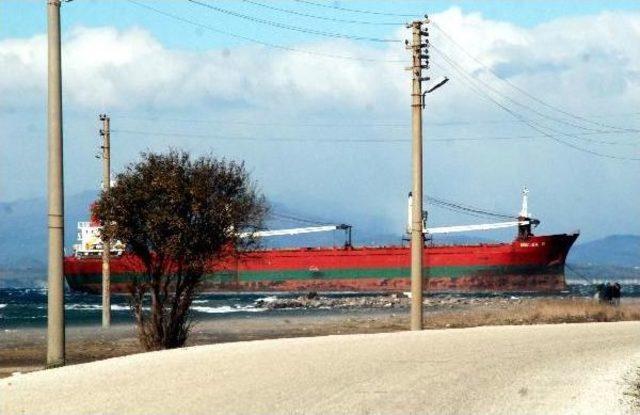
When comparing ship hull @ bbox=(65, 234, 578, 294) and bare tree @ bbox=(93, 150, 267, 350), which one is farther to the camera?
ship hull @ bbox=(65, 234, 578, 294)

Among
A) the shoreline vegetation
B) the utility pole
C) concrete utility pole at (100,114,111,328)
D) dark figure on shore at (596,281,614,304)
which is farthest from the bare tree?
dark figure on shore at (596,281,614,304)

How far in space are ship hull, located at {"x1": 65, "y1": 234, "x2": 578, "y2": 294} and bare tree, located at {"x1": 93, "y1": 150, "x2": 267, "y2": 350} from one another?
2960 inches

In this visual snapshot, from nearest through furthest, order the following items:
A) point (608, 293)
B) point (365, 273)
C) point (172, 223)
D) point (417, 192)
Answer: point (172, 223) → point (417, 192) → point (608, 293) → point (365, 273)

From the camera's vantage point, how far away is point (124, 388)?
50.1 ft

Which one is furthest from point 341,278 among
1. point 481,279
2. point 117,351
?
point 117,351

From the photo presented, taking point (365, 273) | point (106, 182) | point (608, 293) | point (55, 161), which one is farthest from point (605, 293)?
point (365, 273)

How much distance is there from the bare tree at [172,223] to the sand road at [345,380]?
4133 mm

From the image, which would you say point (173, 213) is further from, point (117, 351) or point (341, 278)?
point (341, 278)

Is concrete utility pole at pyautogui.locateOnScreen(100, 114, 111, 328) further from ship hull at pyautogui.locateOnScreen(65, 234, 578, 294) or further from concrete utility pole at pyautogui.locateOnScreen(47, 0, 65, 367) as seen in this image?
ship hull at pyautogui.locateOnScreen(65, 234, 578, 294)

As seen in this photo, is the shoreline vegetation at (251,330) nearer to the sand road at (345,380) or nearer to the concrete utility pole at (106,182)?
the concrete utility pole at (106,182)

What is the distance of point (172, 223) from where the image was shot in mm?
25578

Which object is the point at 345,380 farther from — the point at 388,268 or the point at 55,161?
the point at 388,268

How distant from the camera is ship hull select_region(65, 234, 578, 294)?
340 feet

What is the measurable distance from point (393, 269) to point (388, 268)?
578 millimetres
